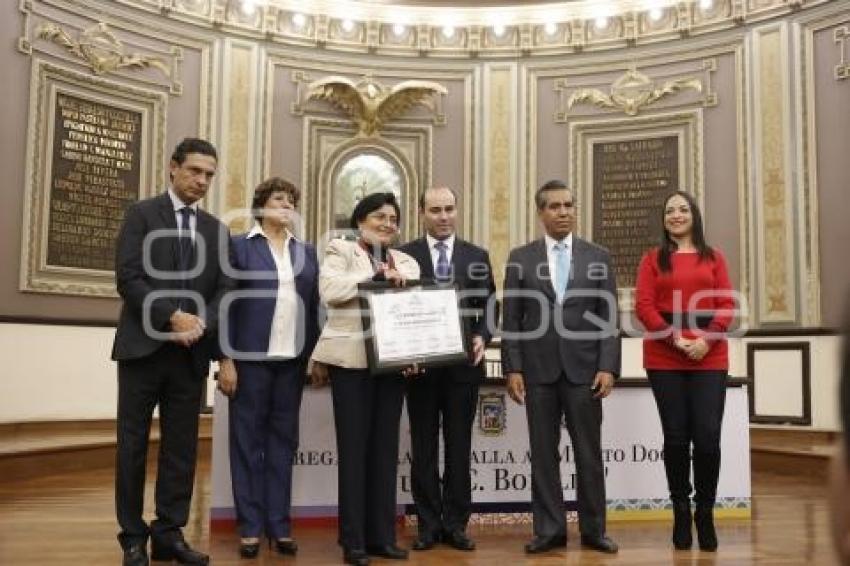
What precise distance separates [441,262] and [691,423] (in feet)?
3.93

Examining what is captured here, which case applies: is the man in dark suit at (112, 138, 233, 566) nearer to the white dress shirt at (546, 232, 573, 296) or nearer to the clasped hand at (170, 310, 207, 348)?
the clasped hand at (170, 310, 207, 348)

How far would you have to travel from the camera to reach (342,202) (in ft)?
25.0

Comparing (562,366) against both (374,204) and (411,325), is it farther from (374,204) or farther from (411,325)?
(374,204)

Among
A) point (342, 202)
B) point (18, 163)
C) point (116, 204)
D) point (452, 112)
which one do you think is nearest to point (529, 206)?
point (452, 112)

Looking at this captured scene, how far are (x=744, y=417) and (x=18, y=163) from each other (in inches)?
206

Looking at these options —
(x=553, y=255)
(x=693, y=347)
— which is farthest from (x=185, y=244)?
(x=693, y=347)

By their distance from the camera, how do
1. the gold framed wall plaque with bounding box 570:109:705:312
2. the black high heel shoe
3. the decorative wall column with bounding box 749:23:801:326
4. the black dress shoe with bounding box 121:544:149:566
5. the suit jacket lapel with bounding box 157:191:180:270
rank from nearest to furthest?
1. the black dress shoe with bounding box 121:544:149:566
2. the suit jacket lapel with bounding box 157:191:180:270
3. the black high heel shoe
4. the decorative wall column with bounding box 749:23:801:326
5. the gold framed wall plaque with bounding box 570:109:705:312

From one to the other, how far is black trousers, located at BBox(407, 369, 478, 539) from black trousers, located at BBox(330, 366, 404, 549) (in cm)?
25

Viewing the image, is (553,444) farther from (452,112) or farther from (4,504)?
(452,112)

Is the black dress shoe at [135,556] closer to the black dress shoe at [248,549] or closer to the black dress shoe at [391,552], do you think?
the black dress shoe at [248,549]

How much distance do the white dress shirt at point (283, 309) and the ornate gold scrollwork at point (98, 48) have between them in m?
3.99

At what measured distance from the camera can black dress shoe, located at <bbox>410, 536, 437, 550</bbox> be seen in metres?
3.24

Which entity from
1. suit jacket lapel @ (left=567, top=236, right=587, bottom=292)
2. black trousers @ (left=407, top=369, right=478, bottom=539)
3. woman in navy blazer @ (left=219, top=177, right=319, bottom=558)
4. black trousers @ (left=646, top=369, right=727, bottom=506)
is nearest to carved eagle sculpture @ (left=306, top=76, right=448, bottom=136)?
woman in navy blazer @ (left=219, top=177, right=319, bottom=558)

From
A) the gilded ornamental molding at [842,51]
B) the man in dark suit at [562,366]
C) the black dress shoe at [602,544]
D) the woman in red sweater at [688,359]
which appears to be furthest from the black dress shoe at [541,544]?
the gilded ornamental molding at [842,51]
